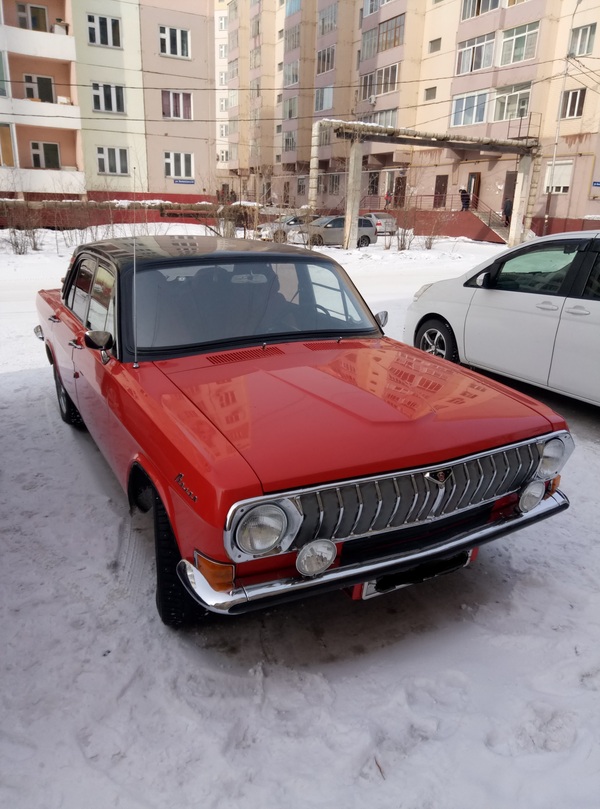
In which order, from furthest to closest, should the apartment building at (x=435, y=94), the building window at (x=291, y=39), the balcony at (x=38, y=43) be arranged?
the building window at (x=291, y=39), the apartment building at (x=435, y=94), the balcony at (x=38, y=43)

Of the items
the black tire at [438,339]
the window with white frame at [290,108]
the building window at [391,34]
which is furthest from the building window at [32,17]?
the black tire at [438,339]

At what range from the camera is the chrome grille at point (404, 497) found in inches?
94.2

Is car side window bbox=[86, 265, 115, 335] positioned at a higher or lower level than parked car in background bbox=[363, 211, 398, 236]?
higher

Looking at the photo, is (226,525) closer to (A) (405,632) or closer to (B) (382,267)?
(A) (405,632)

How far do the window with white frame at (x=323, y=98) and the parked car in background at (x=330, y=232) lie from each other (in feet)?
89.2

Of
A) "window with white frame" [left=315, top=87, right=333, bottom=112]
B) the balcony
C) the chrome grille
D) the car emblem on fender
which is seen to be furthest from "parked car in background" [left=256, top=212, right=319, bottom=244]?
"window with white frame" [left=315, top=87, right=333, bottom=112]

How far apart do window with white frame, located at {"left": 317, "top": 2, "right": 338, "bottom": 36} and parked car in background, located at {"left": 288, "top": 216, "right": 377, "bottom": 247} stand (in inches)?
1173

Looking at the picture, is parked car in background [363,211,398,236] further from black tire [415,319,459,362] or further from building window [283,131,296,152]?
building window [283,131,296,152]

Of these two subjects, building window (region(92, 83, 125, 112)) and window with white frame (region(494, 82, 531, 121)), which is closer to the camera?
building window (region(92, 83, 125, 112))

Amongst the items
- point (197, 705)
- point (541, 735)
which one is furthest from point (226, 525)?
point (541, 735)

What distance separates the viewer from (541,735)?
93.7 inches

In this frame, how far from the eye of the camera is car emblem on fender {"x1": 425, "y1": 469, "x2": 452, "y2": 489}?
2.59 m

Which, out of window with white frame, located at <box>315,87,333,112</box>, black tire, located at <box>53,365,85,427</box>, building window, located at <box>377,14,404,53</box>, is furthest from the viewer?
window with white frame, located at <box>315,87,333,112</box>

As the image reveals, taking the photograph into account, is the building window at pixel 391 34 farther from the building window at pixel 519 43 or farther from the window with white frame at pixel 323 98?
the building window at pixel 519 43
